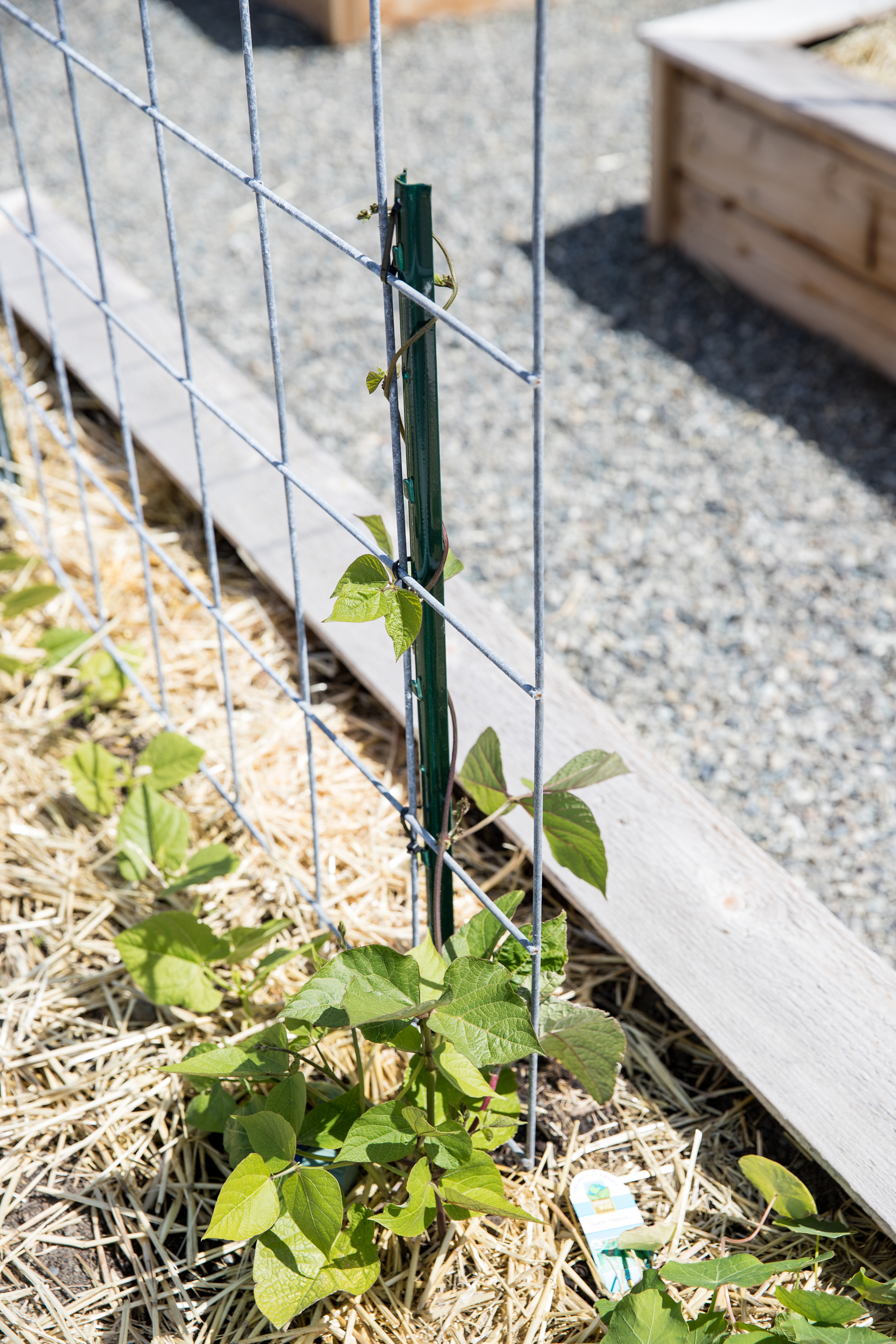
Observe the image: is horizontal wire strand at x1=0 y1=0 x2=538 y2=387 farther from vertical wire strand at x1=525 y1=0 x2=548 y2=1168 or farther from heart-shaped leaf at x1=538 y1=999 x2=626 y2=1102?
heart-shaped leaf at x1=538 y1=999 x2=626 y2=1102

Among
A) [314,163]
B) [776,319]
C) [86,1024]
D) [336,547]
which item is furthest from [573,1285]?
[314,163]

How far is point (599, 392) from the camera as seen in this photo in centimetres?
273

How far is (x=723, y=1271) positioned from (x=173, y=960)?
64cm

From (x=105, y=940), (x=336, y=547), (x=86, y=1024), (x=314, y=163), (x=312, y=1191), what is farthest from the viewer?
(x=314, y=163)

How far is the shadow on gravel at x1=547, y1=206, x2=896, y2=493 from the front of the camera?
8.45 ft

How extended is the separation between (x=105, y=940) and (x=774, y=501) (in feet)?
5.10

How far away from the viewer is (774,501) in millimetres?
2422

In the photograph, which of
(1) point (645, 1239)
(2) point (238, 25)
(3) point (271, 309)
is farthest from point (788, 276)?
(2) point (238, 25)

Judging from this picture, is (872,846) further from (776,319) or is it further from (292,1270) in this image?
(776,319)

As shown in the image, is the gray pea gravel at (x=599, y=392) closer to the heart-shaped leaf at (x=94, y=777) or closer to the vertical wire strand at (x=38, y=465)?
the vertical wire strand at (x=38, y=465)

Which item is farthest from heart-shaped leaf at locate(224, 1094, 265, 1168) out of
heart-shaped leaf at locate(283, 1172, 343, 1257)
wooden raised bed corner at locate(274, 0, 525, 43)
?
wooden raised bed corner at locate(274, 0, 525, 43)

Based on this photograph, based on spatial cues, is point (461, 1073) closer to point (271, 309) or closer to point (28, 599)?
point (271, 309)

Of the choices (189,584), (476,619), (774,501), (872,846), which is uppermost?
(189,584)

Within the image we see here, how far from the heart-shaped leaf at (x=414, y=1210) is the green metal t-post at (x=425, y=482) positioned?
0.73 feet
